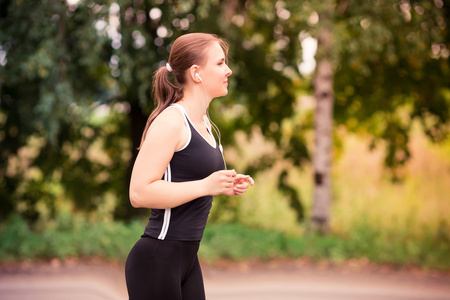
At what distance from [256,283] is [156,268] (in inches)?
187

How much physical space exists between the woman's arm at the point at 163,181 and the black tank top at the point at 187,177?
2.4 inches

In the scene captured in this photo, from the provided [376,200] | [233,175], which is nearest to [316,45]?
[376,200]

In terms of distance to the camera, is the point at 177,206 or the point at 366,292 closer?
the point at 177,206

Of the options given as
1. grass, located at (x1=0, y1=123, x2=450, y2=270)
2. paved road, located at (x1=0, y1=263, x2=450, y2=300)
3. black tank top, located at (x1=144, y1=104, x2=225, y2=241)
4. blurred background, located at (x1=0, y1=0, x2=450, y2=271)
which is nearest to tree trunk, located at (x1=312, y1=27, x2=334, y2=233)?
blurred background, located at (x1=0, y1=0, x2=450, y2=271)

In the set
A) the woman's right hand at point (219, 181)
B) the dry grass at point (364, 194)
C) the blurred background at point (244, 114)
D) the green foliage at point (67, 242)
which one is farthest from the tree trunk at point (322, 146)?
the woman's right hand at point (219, 181)

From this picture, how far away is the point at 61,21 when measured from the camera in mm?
7008

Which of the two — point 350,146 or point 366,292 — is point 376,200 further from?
point 366,292

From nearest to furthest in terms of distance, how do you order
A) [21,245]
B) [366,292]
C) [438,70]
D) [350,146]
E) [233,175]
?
1. [233,175]
2. [366,292]
3. [21,245]
4. [438,70]
5. [350,146]

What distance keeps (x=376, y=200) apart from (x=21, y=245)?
23.8ft

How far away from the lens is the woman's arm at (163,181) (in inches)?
82.4

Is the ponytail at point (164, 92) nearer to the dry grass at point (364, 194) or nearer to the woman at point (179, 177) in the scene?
the woman at point (179, 177)

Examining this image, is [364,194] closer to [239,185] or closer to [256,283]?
[256,283]

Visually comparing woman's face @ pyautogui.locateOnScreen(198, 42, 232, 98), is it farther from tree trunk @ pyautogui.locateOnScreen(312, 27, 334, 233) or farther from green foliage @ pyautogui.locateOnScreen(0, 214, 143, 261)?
tree trunk @ pyautogui.locateOnScreen(312, 27, 334, 233)

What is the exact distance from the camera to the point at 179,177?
7.20ft
